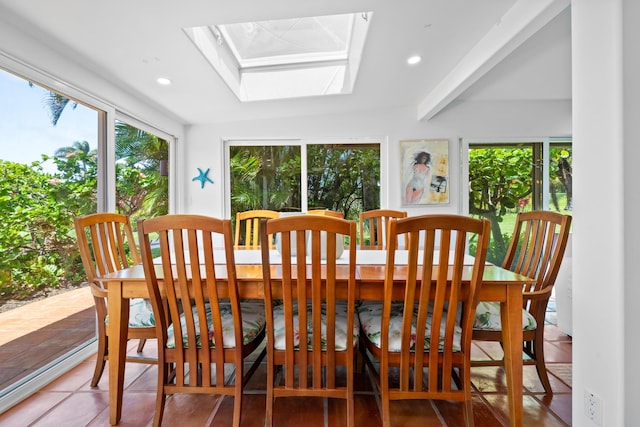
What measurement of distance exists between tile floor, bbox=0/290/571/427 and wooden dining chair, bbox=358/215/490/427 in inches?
10.8

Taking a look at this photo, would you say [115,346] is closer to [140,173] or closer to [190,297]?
[190,297]

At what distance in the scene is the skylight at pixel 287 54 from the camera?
99.1 inches

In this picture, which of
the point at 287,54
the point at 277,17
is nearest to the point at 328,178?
the point at 287,54

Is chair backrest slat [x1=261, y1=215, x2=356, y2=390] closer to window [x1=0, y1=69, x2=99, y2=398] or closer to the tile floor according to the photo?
the tile floor

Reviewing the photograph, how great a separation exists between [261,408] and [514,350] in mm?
1293

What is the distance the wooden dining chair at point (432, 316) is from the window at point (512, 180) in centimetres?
276

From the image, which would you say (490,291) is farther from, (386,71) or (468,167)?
(468,167)

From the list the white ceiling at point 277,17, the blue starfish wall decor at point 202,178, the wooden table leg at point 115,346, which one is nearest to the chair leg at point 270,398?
the wooden table leg at point 115,346

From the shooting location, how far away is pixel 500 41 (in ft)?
7.22

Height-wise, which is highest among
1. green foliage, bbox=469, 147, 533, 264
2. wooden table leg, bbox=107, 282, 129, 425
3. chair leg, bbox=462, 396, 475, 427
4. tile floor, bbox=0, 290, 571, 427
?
green foliage, bbox=469, 147, 533, 264

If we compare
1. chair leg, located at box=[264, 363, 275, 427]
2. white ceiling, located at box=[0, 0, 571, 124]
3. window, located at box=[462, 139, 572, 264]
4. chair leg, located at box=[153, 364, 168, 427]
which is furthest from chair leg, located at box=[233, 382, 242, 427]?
window, located at box=[462, 139, 572, 264]

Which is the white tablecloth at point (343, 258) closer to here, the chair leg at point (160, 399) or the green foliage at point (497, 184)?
the chair leg at point (160, 399)

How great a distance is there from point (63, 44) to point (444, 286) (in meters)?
2.61

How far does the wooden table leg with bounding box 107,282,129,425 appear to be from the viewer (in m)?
1.58
